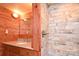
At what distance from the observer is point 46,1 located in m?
0.93

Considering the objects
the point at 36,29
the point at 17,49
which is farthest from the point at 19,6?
the point at 17,49

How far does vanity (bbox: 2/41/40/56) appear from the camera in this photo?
93 centimetres

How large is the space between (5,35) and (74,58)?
0.69 metres

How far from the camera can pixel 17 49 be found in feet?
3.11

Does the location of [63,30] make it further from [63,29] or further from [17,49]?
[17,49]

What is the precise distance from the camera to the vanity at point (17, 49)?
0.93 meters

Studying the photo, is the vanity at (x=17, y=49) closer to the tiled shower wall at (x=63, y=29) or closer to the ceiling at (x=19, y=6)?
the tiled shower wall at (x=63, y=29)

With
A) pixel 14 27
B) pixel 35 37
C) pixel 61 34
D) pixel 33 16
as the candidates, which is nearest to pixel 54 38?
pixel 61 34

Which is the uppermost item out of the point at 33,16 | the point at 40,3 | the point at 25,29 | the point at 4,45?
the point at 40,3

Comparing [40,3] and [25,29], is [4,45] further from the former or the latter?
[40,3]

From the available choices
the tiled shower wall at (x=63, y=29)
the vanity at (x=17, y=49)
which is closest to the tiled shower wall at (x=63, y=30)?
the tiled shower wall at (x=63, y=29)

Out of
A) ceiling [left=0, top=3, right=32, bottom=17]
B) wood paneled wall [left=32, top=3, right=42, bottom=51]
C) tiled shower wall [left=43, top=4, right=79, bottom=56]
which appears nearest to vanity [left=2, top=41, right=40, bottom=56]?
wood paneled wall [left=32, top=3, right=42, bottom=51]

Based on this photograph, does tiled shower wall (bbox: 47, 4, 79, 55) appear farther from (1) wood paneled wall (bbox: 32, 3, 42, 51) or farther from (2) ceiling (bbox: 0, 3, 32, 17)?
(2) ceiling (bbox: 0, 3, 32, 17)

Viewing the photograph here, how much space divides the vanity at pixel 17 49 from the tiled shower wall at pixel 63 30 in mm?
152
